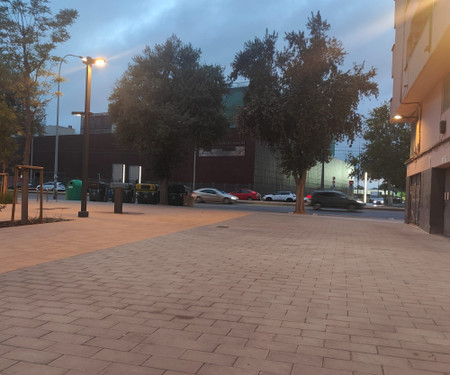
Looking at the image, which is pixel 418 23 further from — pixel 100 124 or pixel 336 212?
pixel 100 124

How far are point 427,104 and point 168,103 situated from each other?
14748mm

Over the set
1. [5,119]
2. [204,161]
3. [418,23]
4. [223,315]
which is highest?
[418,23]

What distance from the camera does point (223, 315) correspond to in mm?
4457

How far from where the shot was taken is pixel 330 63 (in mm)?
23750

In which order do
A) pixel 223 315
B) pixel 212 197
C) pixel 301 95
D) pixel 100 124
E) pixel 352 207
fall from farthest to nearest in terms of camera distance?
pixel 100 124 < pixel 212 197 < pixel 352 207 < pixel 301 95 < pixel 223 315

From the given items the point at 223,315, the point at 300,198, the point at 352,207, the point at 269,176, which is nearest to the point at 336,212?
the point at 352,207

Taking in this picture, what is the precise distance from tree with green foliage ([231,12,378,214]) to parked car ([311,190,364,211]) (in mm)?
7001

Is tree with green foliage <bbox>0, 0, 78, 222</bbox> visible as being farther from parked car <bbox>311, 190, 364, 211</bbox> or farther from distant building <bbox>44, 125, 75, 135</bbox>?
distant building <bbox>44, 125, 75, 135</bbox>

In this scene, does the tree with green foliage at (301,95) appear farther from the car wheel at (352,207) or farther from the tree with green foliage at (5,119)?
the tree with green foliage at (5,119)

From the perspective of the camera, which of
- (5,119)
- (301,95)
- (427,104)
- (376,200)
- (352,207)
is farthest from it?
(376,200)

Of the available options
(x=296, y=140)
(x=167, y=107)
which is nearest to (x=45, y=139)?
(x=167, y=107)

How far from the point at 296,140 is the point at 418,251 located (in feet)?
50.6

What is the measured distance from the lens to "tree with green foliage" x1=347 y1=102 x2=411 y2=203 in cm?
4150

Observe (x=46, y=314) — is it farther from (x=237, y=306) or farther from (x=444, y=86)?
(x=444, y=86)
